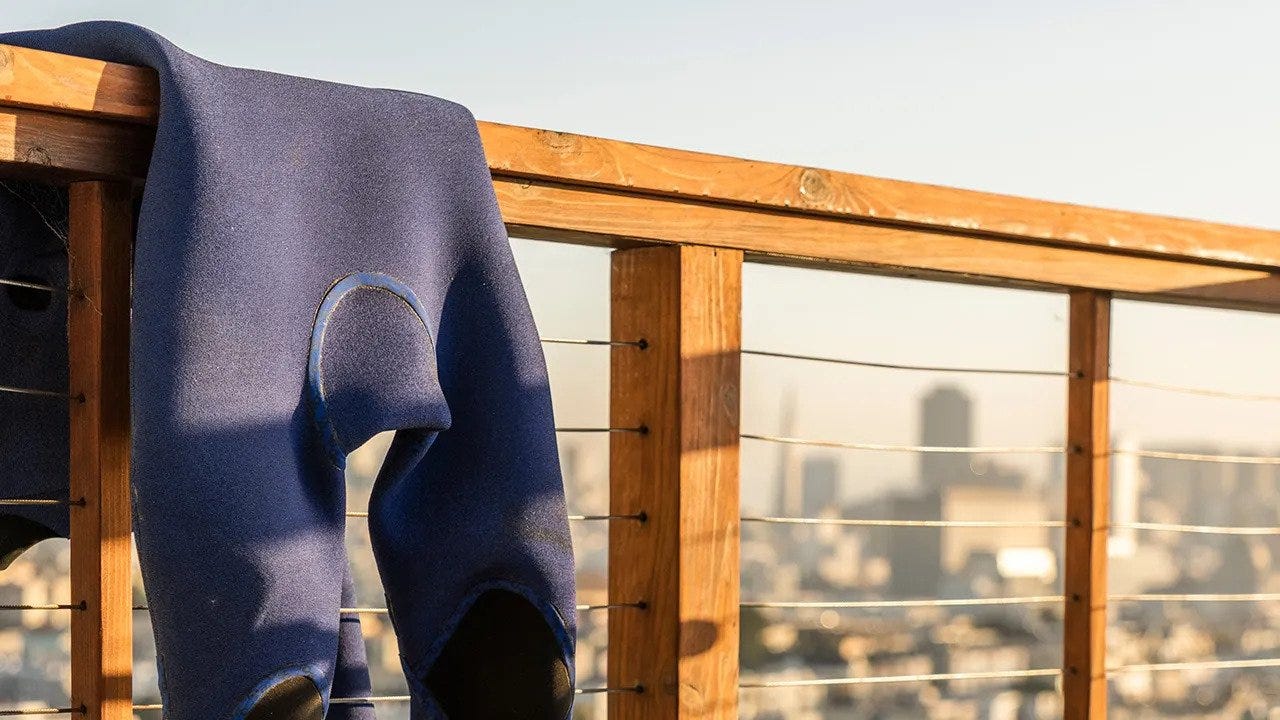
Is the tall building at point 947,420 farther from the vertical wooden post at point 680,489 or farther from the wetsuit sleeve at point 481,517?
the wetsuit sleeve at point 481,517

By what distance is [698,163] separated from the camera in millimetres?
1529

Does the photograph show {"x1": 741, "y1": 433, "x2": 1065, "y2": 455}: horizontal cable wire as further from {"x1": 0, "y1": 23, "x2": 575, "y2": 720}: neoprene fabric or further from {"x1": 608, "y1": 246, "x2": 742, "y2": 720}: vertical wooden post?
{"x1": 0, "y1": 23, "x2": 575, "y2": 720}: neoprene fabric

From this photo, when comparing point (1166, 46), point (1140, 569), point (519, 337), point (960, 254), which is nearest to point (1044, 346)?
point (960, 254)

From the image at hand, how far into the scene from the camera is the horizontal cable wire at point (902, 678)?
1598mm

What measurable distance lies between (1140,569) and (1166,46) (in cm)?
934

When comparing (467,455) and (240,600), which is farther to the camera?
(467,455)

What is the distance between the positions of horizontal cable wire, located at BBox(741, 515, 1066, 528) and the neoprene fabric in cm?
35

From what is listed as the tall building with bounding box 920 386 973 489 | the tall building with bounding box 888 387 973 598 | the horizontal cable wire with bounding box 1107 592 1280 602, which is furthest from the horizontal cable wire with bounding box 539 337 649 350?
the tall building with bounding box 920 386 973 489

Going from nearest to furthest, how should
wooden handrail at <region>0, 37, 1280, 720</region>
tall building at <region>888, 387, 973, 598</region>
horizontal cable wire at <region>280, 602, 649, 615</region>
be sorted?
wooden handrail at <region>0, 37, 1280, 720</region>, horizontal cable wire at <region>280, 602, 649, 615</region>, tall building at <region>888, 387, 973, 598</region>

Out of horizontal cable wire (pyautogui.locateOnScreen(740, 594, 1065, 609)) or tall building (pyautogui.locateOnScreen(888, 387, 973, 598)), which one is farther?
tall building (pyautogui.locateOnScreen(888, 387, 973, 598))

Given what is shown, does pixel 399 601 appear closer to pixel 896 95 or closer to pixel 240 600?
pixel 240 600

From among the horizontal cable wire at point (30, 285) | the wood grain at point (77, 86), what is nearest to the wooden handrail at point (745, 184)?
the wood grain at point (77, 86)

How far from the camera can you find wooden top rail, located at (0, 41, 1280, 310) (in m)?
1.18

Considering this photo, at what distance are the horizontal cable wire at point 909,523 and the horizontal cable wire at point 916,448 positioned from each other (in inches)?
3.2
